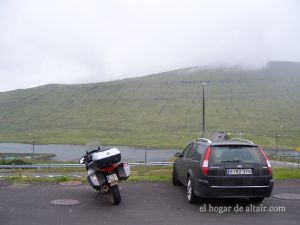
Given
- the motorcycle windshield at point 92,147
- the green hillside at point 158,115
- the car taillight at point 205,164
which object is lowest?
the green hillside at point 158,115

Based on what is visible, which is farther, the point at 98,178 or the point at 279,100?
the point at 279,100

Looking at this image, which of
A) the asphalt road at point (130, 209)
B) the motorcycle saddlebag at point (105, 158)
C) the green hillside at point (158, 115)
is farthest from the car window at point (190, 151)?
the green hillside at point (158, 115)

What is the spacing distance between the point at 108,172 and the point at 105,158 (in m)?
0.39

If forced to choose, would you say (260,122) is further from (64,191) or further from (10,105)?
(64,191)

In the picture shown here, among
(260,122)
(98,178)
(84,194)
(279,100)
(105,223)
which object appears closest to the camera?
(105,223)

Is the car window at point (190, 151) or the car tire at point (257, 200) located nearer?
the car tire at point (257, 200)

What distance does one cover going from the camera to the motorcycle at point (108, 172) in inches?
396

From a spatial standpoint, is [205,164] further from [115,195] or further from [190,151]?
[115,195]

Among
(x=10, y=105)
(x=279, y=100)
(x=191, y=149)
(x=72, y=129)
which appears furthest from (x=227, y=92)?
(x=191, y=149)

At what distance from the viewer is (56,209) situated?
30.8ft

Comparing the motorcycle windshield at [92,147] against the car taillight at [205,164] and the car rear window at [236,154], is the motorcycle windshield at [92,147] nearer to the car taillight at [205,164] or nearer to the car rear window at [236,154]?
the car taillight at [205,164]

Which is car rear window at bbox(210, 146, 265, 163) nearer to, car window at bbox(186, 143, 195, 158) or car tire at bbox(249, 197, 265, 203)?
car tire at bbox(249, 197, 265, 203)

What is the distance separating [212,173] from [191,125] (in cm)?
13482

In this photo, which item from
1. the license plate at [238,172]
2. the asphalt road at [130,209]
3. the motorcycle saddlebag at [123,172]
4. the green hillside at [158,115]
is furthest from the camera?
the green hillside at [158,115]
